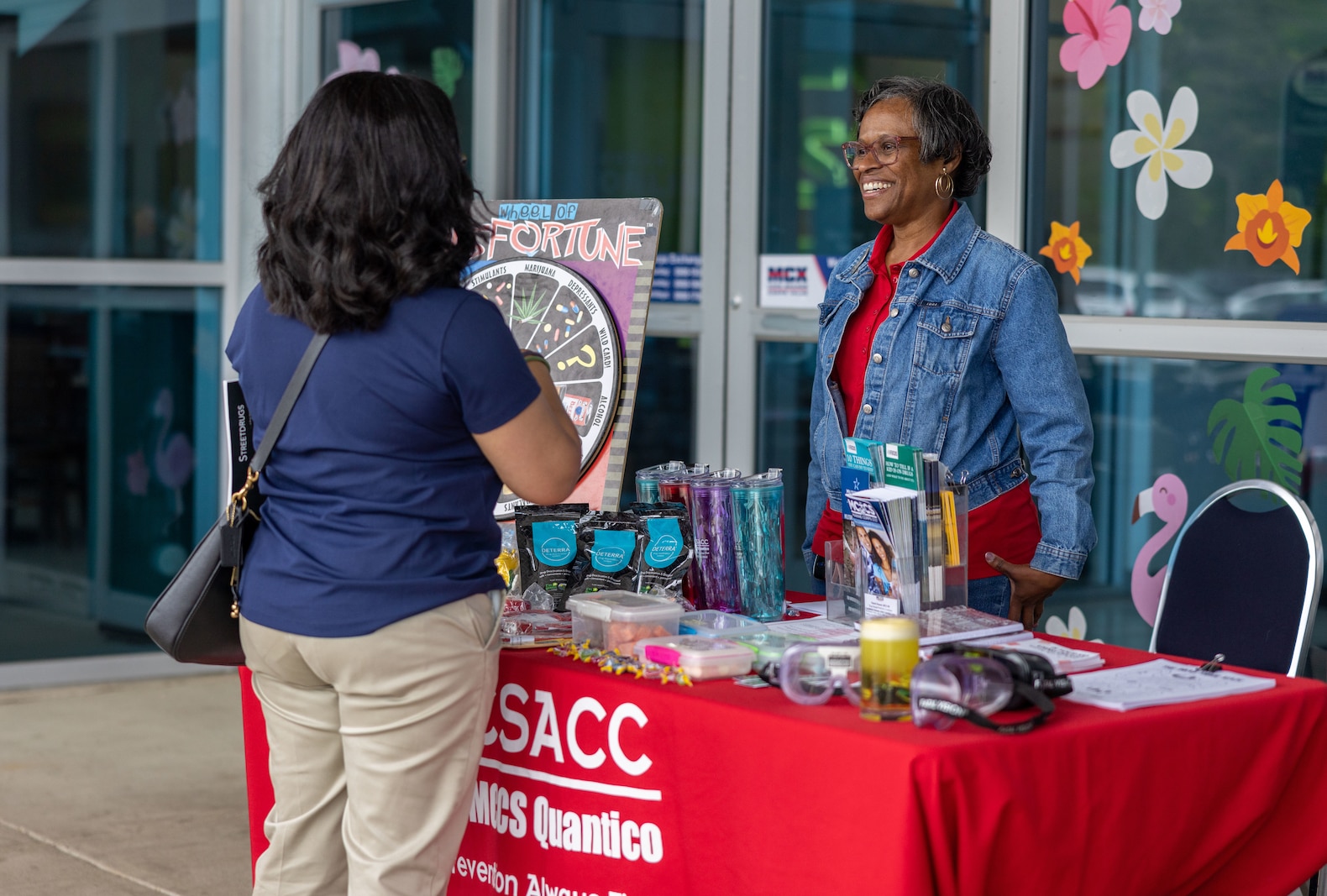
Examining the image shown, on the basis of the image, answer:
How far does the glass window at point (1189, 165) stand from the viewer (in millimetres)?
3209

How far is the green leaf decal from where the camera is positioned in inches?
126

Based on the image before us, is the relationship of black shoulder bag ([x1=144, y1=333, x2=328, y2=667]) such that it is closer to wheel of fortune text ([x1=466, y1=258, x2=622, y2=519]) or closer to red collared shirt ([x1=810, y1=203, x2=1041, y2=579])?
wheel of fortune text ([x1=466, y1=258, x2=622, y2=519])

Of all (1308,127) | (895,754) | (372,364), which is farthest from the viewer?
(1308,127)

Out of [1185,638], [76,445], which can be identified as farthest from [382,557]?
[76,445]

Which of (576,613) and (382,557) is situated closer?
(382,557)

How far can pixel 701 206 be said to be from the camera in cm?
434

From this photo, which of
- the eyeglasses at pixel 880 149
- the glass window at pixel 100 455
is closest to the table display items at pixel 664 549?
the eyeglasses at pixel 880 149

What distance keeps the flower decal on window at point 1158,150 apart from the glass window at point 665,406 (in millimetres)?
1446

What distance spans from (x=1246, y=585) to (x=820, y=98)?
2246 mm

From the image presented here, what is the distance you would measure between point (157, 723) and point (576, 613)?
9.53 feet

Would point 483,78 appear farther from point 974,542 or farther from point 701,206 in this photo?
point 974,542

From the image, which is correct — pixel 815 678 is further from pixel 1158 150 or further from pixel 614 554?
pixel 1158 150

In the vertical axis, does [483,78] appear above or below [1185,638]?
above

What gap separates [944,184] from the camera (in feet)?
8.21
